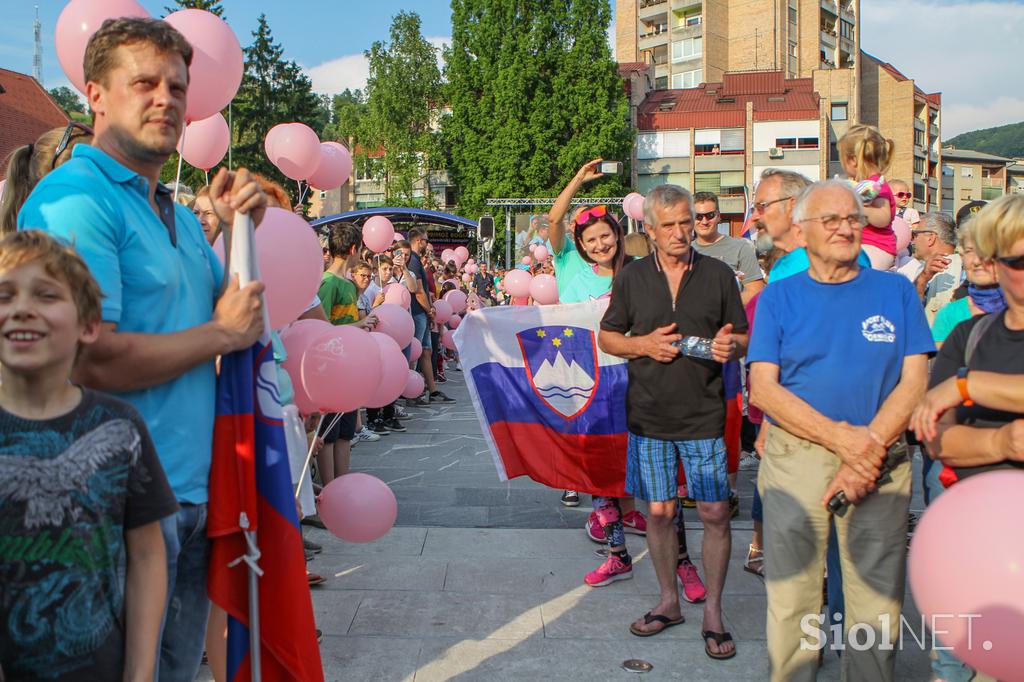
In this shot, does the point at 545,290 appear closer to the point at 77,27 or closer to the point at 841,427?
the point at 841,427

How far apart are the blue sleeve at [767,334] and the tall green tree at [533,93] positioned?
4442 centimetres

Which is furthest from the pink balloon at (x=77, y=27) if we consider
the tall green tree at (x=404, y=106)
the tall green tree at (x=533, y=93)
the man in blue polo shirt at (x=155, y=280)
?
the tall green tree at (x=404, y=106)

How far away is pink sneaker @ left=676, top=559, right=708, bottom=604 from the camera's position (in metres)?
4.42

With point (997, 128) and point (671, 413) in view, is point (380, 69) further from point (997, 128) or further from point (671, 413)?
point (997, 128)

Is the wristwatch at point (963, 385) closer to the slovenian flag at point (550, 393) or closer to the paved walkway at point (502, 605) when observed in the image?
the paved walkway at point (502, 605)

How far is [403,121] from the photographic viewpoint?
52500 mm

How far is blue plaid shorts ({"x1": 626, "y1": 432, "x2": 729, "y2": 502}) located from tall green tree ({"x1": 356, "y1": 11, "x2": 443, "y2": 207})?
1946 inches

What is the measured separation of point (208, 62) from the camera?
316 centimetres

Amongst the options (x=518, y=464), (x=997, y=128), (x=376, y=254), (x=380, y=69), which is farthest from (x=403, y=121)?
(x=997, y=128)

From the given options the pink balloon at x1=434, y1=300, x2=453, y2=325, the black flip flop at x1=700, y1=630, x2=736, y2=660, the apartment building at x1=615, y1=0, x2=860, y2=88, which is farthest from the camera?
the apartment building at x1=615, y1=0, x2=860, y2=88

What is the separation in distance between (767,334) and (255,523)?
1.95 m

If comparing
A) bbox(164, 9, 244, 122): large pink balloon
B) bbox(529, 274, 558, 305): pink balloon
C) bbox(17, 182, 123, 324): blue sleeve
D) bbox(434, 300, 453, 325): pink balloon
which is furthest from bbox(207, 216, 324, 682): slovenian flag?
bbox(434, 300, 453, 325): pink balloon

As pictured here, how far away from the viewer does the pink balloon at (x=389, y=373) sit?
4.76 metres

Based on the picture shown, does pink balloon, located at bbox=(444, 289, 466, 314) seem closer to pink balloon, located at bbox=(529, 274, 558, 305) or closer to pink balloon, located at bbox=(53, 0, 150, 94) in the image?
pink balloon, located at bbox=(529, 274, 558, 305)
